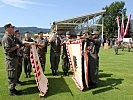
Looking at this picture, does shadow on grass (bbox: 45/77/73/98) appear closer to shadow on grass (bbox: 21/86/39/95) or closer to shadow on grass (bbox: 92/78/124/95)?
shadow on grass (bbox: 21/86/39/95)

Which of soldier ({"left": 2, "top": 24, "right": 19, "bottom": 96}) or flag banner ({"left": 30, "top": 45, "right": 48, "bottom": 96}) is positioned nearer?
soldier ({"left": 2, "top": 24, "right": 19, "bottom": 96})

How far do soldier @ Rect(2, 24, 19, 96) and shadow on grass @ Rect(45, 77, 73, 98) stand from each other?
115 centimetres

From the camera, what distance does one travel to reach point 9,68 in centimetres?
1006

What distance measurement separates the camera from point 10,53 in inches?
396

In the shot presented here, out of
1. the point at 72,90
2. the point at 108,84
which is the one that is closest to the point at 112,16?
the point at 108,84

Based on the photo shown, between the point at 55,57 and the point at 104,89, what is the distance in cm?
393

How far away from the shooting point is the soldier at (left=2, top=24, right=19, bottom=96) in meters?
9.91

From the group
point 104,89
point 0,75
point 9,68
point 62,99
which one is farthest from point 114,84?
point 0,75

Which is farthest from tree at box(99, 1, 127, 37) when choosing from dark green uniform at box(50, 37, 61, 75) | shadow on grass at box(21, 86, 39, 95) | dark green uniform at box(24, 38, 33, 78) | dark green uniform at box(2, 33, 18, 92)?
dark green uniform at box(2, 33, 18, 92)

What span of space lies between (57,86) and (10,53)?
236 centimetres

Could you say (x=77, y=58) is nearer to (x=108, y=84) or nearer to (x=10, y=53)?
(x=108, y=84)

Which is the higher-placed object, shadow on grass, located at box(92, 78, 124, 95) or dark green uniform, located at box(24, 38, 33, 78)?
dark green uniform, located at box(24, 38, 33, 78)

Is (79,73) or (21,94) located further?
(79,73)

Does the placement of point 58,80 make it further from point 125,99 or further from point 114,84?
point 125,99
